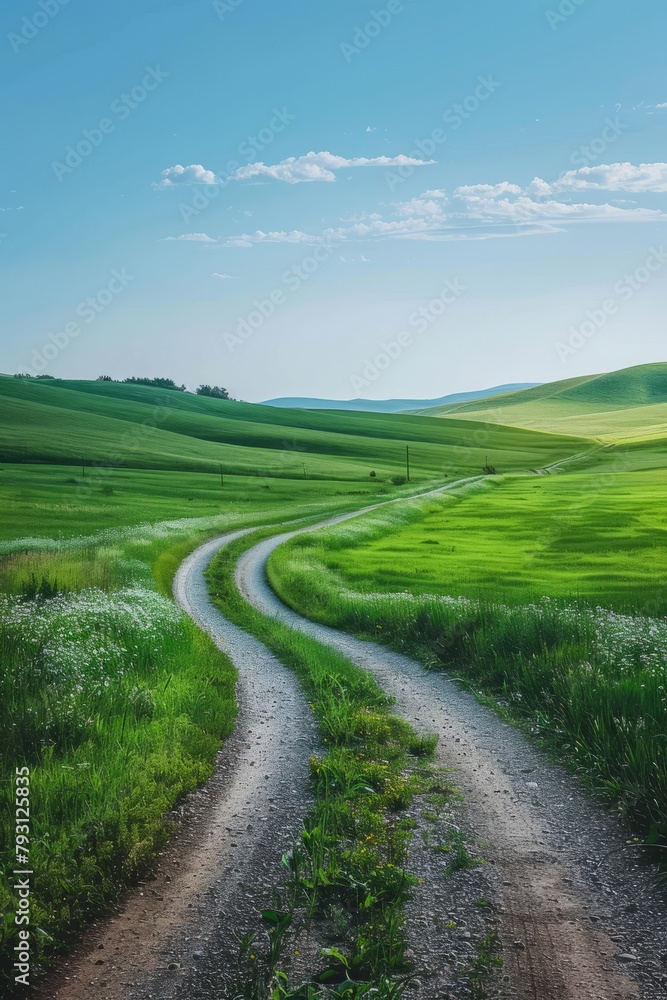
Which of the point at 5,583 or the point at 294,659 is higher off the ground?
the point at 5,583

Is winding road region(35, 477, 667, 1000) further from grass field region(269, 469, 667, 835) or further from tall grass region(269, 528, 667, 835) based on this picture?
grass field region(269, 469, 667, 835)

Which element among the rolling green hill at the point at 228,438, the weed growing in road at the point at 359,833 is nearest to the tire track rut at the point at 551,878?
the weed growing in road at the point at 359,833

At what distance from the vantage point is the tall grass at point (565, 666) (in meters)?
10.9

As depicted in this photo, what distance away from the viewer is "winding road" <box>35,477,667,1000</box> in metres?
7.23

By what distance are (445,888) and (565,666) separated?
298 inches

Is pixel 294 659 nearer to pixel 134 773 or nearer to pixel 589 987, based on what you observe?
pixel 134 773

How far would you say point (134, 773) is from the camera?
1095cm

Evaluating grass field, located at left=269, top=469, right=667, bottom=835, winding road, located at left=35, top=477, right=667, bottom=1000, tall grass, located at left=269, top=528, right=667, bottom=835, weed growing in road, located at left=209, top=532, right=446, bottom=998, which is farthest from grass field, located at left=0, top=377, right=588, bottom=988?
grass field, located at left=269, top=469, right=667, bottom=835

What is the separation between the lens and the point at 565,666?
1529cm

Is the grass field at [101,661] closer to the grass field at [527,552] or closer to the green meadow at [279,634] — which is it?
the green meadow at [279,634]

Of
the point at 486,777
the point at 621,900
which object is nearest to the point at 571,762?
the point at 486,777

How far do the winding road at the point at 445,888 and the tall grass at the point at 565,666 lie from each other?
2.09 ft

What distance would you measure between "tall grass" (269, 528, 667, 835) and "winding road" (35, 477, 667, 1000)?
0.64 m

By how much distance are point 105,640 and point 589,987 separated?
11.9 meters
